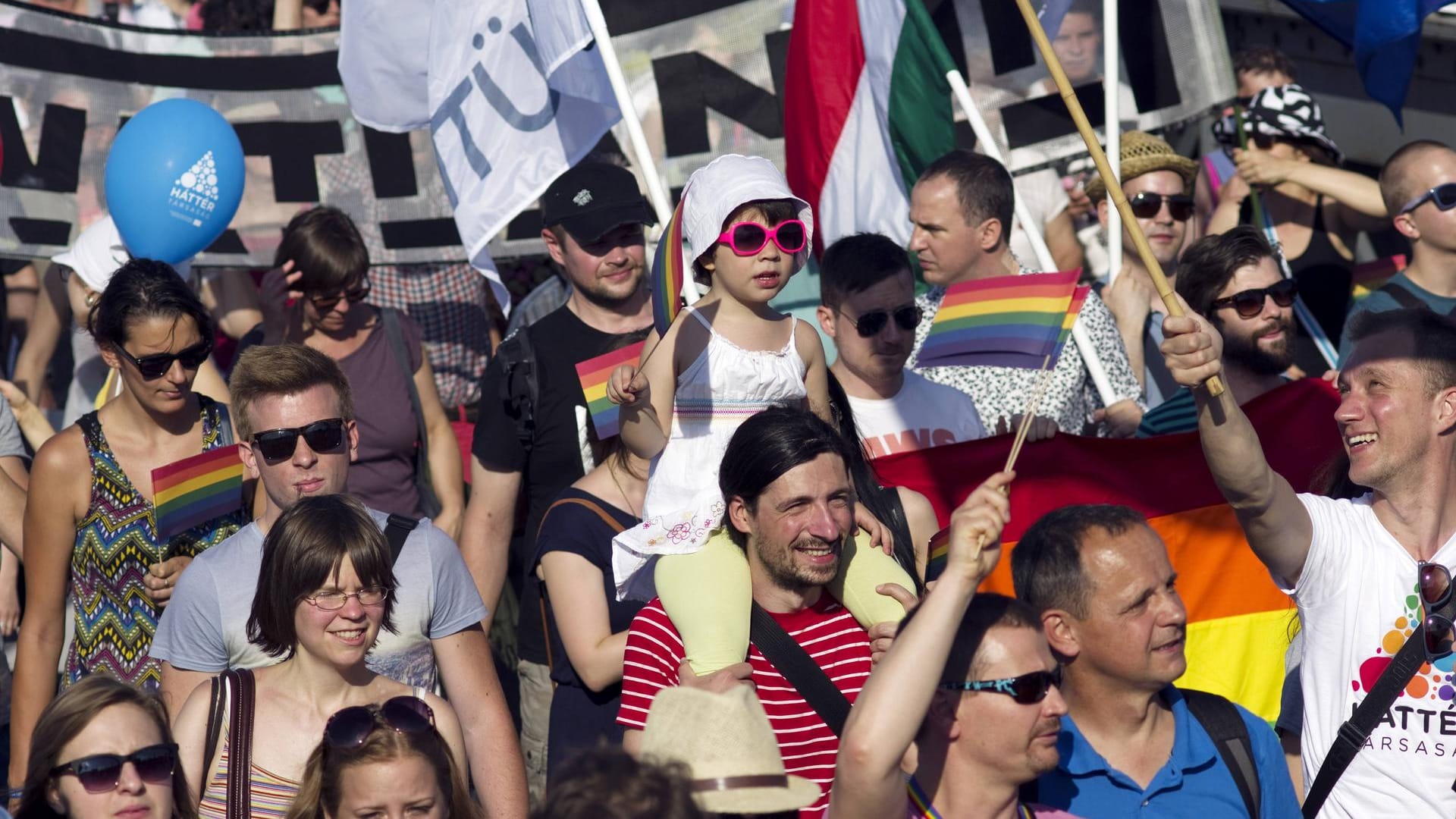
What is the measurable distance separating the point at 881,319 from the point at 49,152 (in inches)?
143

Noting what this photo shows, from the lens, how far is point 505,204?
640 cm

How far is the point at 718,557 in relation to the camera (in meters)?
4.05

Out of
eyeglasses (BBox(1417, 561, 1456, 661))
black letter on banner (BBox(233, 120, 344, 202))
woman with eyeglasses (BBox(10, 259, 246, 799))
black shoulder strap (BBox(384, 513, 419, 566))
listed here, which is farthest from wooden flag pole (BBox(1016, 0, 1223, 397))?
black letter on banner (BBox(233, 120, 344, 202))

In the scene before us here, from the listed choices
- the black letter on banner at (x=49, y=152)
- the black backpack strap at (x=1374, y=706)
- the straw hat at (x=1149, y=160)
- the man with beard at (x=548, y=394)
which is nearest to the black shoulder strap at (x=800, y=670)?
the black backpack strap at (x=1374, y=706)

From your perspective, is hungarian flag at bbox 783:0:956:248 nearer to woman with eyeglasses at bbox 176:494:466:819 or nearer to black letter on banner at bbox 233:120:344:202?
black letter on banner at bbox 233:120:344:202

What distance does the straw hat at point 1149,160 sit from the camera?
22.4 feet

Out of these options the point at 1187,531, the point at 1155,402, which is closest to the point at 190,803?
the point at 1187,531

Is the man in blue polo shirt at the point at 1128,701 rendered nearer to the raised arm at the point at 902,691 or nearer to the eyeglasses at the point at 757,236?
the raised arm at the point at 902,691

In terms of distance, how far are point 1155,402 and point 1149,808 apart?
3.09m

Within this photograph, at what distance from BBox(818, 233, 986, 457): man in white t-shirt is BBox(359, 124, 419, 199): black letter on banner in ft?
8.70

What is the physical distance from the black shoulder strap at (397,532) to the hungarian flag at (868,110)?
114 inches

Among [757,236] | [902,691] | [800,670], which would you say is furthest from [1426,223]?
[902,691]

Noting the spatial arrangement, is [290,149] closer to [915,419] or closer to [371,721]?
[915,419]

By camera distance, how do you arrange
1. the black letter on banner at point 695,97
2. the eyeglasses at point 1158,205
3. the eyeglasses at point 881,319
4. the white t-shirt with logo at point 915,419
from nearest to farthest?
1. the eyeglasses at point 881,319
2. the white t-shirt with logo at point 915,419
3. the eyeglasses at point 1158,205
4. the black letter on banner at point 695,97
